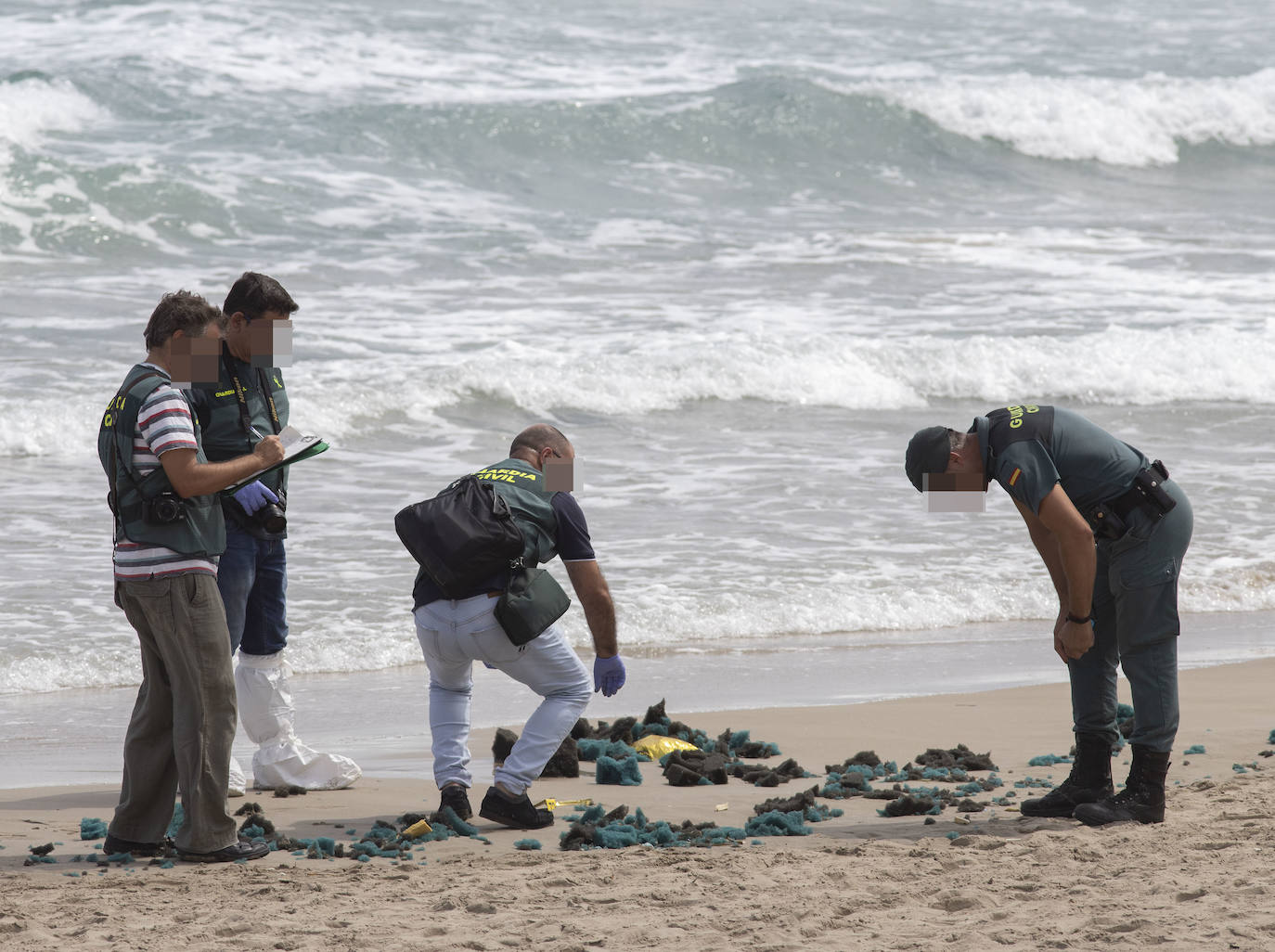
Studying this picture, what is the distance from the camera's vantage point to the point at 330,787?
18.6ft

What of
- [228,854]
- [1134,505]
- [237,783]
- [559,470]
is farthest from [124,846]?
[1134,505]

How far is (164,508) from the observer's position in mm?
4387

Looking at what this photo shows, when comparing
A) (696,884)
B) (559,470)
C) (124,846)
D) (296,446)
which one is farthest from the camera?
(559,470)

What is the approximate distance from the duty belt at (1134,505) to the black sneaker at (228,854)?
2.84 metres

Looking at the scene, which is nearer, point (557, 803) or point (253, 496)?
point (253, 496)

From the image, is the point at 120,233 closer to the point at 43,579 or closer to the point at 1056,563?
the point at 43,579

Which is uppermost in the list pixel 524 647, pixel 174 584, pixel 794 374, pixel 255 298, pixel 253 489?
pixel 255 298

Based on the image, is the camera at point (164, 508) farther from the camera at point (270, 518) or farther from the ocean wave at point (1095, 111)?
the ocean wave at point (1095, 111)

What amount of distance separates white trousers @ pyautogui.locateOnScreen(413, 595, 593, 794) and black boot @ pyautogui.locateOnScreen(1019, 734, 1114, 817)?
161 cm

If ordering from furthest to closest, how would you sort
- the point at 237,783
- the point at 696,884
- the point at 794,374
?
1. the point at 794,374
2. the point at 237,783
3. the point at 696,884

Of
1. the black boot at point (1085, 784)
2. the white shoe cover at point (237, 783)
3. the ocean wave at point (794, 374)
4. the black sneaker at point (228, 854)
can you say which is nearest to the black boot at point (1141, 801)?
the black boot at point (1085, 784)

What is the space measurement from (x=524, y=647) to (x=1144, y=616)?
6.54 feet

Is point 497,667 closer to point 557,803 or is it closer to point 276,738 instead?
point 557,803

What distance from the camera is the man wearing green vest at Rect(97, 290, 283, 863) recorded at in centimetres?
439
